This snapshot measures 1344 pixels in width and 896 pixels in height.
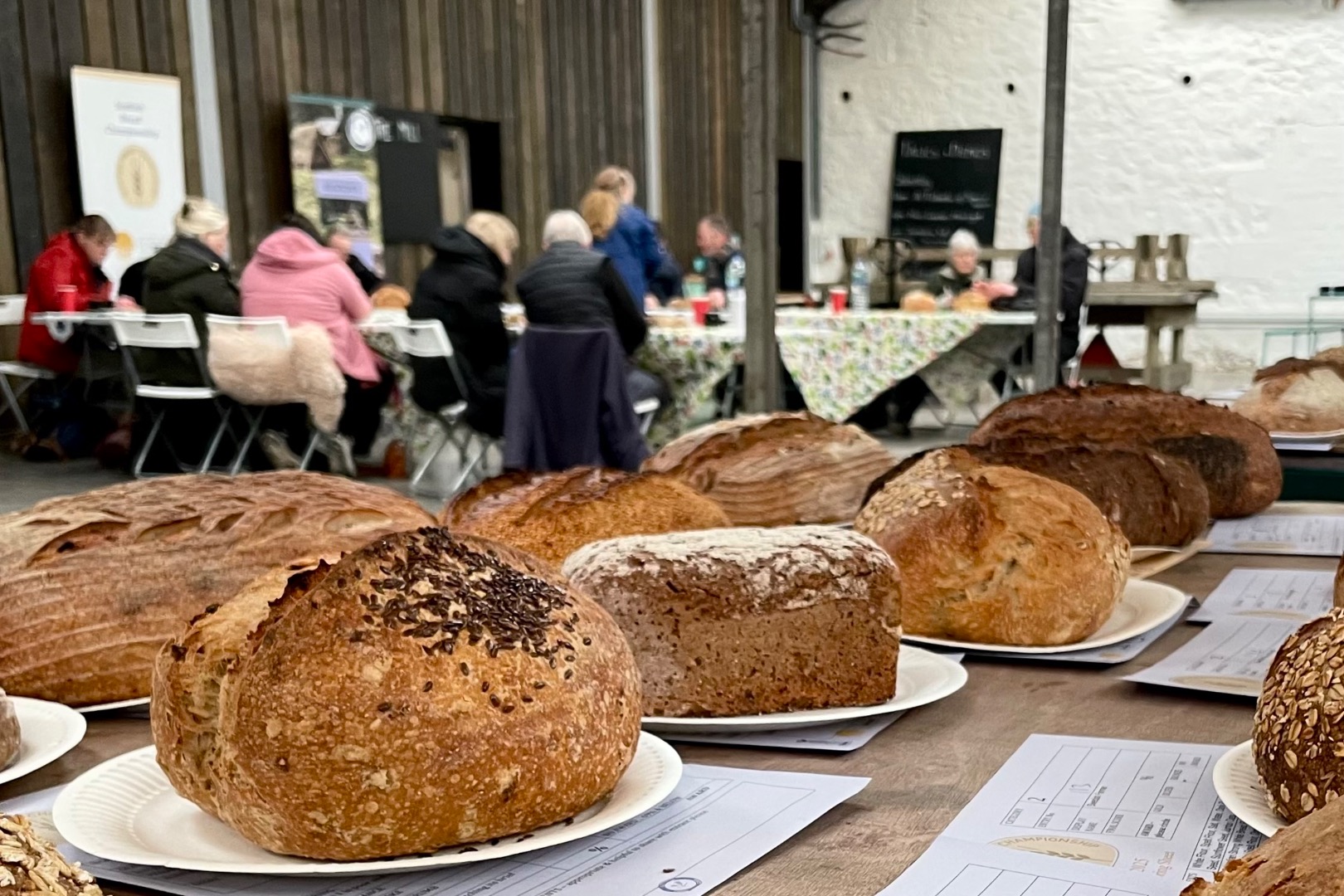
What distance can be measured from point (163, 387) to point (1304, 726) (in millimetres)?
5414

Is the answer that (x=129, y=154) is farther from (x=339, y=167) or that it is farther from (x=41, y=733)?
(x=41, y=733)

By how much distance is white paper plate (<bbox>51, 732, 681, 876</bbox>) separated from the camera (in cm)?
72

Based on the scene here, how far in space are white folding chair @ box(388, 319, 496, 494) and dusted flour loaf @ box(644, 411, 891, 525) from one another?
11.5 ft

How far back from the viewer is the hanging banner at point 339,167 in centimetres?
775

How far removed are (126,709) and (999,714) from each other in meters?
0.71

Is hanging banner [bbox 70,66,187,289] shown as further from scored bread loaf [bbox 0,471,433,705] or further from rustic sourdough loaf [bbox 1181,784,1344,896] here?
rustic sourdough loaf [bbox 1181,784,1344,896]

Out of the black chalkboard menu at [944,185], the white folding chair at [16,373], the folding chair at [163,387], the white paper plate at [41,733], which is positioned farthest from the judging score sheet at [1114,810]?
the black chalkboard menu at [944,185]

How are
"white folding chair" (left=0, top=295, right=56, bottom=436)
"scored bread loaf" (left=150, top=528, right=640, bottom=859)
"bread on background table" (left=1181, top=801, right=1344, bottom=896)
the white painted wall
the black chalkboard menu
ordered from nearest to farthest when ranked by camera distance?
"bread on background table" (left=1181, top=801, right=1344, bottom=896) → "scored bread loaf" (left=150, top=528, right=640, bottom=859) → "white folding chair" (left=0, top=295, right=56, bottom=436) → the white painted wall → the black chalkboard menu

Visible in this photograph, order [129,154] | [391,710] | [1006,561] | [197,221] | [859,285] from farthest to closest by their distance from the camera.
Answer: [129,154]
[859,285]
[197,221]
[1006,561]
[391,710]

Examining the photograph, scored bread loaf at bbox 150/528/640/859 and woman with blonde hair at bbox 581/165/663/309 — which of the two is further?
woman with blonde hair at bbox 581/165/663/309

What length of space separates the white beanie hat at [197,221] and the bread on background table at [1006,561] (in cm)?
503

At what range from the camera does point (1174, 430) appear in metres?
1.80

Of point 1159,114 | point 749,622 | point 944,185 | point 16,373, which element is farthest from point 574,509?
point 944,185

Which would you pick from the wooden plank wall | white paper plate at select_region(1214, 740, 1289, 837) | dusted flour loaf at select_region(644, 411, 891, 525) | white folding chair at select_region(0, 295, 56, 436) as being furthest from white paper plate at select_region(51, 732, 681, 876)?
the wooden plank wall
